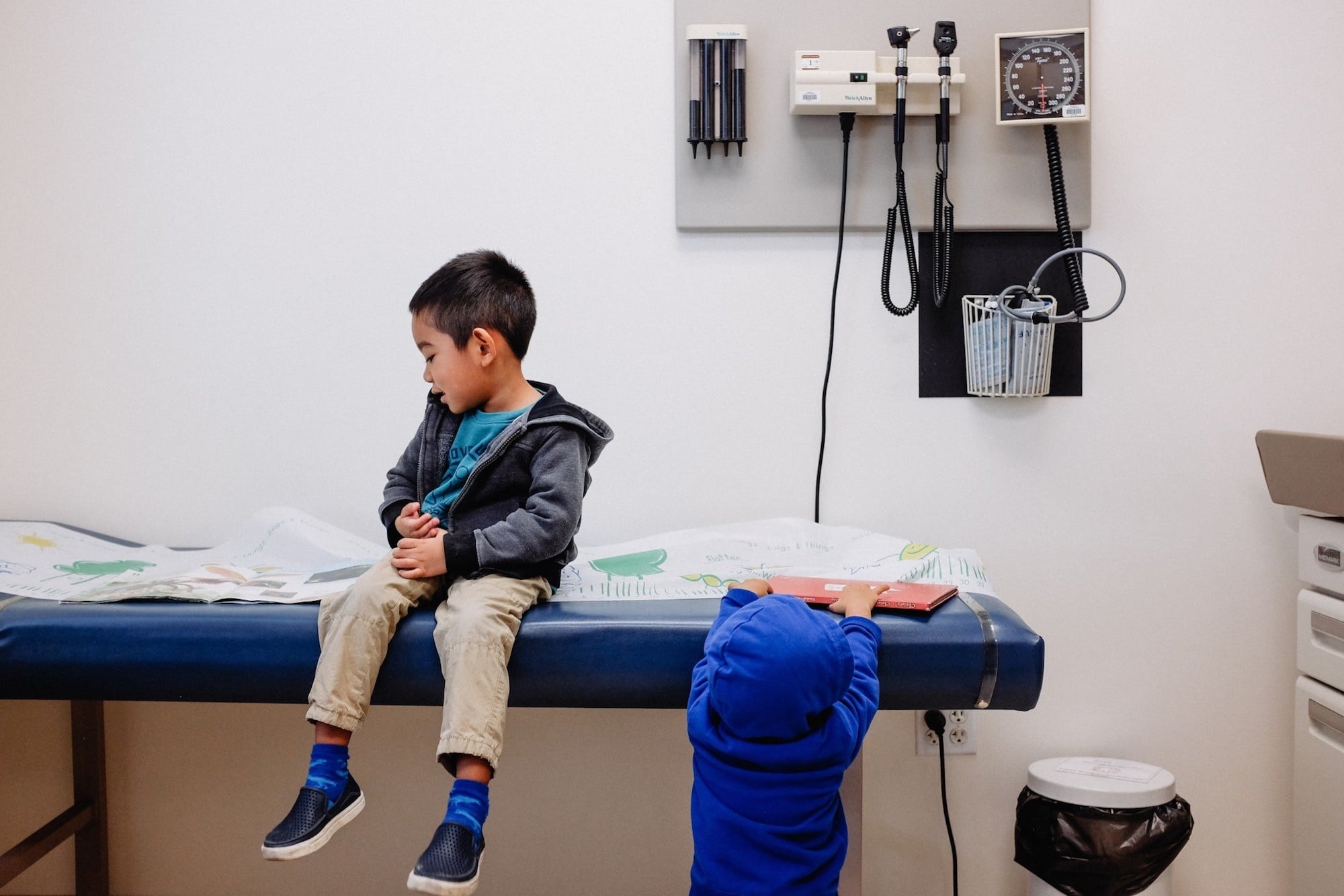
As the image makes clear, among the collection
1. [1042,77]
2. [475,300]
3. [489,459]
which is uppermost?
[1042,77]

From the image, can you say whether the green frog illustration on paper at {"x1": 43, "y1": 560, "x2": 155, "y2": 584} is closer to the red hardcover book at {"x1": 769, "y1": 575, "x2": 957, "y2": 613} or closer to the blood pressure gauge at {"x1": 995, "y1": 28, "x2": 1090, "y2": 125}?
the red hardcover book at {"x1": 769, "y1": 575, "x2": 957, "y2": 613}

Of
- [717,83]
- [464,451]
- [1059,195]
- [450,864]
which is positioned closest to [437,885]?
[450,864]

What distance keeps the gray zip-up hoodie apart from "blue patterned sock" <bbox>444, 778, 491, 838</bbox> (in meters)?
0.30

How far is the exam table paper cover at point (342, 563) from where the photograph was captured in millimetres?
1333

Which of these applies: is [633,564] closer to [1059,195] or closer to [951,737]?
[951,737]

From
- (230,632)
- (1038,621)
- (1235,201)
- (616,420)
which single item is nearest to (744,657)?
(230,632)

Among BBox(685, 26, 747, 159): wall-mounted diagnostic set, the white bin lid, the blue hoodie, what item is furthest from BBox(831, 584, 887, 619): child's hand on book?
BBox(685, 26, 747, 159): wall-mounted diagnostic set

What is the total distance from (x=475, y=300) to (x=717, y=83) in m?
0.66

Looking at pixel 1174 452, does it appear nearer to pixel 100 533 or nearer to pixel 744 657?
pixel 744 657

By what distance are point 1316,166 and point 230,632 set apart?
2.06 meters

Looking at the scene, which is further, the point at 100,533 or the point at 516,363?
the point at 100,533

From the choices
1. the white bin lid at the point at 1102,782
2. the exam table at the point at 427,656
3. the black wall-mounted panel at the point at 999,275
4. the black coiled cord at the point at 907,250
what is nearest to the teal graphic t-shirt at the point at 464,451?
the exam table at the point at 427,656

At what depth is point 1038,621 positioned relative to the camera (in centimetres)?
179

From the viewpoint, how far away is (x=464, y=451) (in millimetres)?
1444
